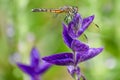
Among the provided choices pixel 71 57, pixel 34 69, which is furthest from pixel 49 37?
pixel 71 57

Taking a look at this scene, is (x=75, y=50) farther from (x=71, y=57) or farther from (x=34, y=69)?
(x=34, y=69)

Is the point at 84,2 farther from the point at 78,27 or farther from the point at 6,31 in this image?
the point at 78,27

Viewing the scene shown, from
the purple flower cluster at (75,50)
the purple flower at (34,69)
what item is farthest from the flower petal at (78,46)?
the purple flower at (34,69)

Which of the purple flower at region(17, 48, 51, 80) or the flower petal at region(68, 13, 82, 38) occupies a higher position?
the flower petal at region(68, 13, 82, 38)

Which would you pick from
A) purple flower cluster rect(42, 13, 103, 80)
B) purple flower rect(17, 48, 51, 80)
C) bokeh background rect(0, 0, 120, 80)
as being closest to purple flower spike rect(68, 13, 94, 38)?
purple flower cluster rect(42, 13, 103, 80)

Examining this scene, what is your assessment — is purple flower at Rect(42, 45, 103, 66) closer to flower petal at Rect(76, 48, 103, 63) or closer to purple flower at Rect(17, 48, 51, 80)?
flower petal at Rect(76, 48, 103, 63)

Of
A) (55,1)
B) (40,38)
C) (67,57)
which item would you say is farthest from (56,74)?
(67,57)

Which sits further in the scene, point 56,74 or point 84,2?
point 56,74
